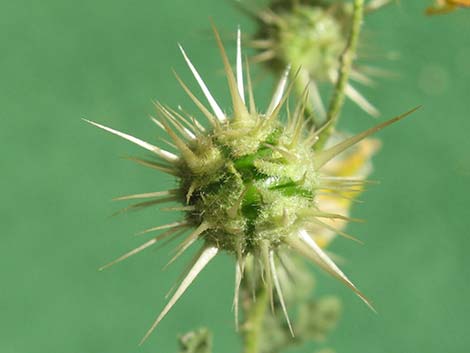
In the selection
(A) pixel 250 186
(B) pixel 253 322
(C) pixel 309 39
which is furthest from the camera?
(C) pixel 309 39

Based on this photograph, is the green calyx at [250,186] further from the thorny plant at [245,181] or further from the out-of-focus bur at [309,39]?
the out-of-focus bur at [309,39]

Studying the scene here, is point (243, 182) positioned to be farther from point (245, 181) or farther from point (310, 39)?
point (310, 39)

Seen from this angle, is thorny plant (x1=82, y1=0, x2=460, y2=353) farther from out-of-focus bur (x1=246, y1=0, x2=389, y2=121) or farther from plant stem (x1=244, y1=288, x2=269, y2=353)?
out-of-focus bur (x1=246, y1=0, x2=389, y2=121)

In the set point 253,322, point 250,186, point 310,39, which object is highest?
point 310,39

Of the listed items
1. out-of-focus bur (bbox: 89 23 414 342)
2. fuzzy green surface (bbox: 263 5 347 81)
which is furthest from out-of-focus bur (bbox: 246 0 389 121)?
out-of-focus bur (bbox: 89 23 414 342)

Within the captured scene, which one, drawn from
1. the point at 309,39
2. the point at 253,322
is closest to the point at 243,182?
the point at 253,322

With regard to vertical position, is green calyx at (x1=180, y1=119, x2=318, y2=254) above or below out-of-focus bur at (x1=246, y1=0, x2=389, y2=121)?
below

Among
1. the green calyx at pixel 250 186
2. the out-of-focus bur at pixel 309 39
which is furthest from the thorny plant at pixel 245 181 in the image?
the out-of-focus bur at pixel 309 39

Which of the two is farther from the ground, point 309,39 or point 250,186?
point 309,39

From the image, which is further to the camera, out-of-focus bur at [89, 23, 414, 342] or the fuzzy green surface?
the fuzzy green surface
